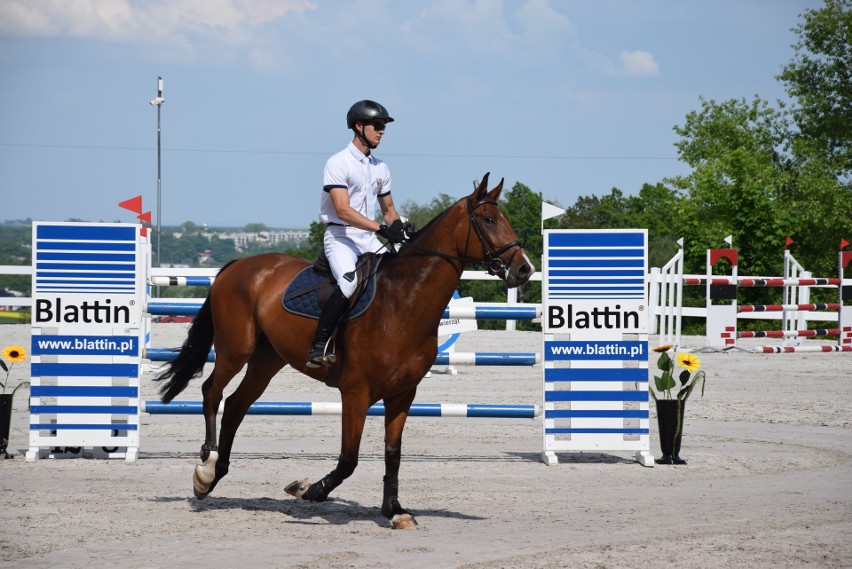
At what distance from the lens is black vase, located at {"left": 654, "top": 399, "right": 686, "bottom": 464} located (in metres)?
8.95

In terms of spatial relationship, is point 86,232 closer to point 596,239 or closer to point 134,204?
point 596,239

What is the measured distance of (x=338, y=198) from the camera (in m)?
6.62

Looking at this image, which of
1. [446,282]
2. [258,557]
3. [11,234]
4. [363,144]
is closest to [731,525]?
[446,282]

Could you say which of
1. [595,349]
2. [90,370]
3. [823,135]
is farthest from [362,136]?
[823,135]

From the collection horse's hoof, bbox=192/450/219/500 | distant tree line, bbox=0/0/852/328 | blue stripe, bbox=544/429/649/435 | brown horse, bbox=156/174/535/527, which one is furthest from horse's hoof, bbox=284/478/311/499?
distant tree line, bbox=0/0/852/328

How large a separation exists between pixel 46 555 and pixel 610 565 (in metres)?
2.93

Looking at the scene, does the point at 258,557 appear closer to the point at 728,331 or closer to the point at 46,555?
the point at 46,555

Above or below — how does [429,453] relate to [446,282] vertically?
below

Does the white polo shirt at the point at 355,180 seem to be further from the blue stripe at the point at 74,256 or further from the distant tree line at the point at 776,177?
the distant tree line at the point at 776,177

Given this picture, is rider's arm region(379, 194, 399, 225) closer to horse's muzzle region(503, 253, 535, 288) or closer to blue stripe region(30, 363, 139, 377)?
horse's muzzle region(503, 253, 535, 288)

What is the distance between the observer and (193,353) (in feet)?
26.3

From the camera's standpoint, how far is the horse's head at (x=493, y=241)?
20.2 feet

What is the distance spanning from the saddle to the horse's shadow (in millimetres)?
1274

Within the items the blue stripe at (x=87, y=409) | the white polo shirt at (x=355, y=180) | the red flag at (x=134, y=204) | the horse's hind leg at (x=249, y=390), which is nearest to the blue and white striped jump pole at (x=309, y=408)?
the blue stripe at (x=87, y=409)
